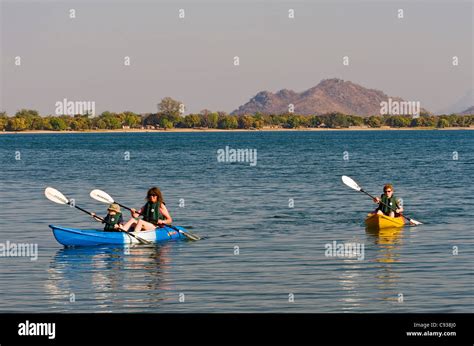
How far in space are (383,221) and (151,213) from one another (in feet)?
23.6

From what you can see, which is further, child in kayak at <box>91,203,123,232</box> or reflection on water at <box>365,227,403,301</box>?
child in kayak at <box>91,203,123,232</box>

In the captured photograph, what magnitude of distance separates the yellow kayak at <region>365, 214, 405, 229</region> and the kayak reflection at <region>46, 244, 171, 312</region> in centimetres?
675

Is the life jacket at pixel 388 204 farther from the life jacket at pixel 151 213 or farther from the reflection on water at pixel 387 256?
the life jacket at pixel 151 213

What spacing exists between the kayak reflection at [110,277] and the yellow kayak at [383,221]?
6747 millimetres

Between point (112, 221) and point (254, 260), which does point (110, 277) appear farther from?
point (112, 221)

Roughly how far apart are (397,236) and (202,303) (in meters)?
11.3

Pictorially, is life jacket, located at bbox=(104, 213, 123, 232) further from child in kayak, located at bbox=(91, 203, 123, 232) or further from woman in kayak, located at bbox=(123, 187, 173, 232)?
woman in kayak, located at bbox=(123, 187, 173, 232)

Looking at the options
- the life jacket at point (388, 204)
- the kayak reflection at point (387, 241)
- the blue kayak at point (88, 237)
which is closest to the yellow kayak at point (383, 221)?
the kayak reflection at point (387, 241)

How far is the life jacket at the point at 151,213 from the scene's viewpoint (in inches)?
1006

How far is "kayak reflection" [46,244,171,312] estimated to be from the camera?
17.5 m

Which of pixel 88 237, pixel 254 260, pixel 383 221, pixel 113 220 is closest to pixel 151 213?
pixel 113 220

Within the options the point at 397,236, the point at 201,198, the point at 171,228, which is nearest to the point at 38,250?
the point at 171,228
